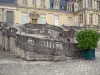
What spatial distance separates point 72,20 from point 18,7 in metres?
12.0

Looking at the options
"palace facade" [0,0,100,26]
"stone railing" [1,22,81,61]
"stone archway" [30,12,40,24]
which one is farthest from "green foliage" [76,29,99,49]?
"stone archway" [30,12,40,24]

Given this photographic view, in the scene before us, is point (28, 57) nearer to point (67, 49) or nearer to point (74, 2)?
point (67, 49)

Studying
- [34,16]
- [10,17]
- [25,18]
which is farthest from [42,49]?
[34,16]

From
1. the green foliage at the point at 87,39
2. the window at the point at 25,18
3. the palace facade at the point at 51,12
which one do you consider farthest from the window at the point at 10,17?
the green foliage at the point at 87,39

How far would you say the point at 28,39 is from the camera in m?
17.0

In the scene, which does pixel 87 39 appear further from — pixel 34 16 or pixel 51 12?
pixel 51 12

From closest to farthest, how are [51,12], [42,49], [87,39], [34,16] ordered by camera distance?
[42,49], [87,39], [34,16], [51,12]

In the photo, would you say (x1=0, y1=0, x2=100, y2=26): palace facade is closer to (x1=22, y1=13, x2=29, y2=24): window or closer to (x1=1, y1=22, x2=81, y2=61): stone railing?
(x1=22, y1=13, x2=29, y2=24): window

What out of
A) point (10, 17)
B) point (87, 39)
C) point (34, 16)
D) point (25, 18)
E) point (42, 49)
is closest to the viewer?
point (42, 49)

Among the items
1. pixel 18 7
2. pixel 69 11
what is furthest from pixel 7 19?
pixel 69 11

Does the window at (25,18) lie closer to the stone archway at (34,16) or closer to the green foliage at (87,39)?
the stone archway at (34,16)

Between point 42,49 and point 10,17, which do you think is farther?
point 10,17

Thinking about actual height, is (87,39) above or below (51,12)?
below

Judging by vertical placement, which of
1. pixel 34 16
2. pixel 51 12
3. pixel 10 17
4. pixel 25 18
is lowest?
pixel 25 18
